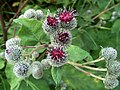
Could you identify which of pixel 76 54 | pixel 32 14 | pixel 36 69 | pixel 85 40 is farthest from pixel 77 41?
pixel 36 69

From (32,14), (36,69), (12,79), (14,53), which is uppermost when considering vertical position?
(32,14)

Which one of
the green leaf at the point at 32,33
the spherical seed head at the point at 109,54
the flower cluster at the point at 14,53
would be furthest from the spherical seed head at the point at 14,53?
the spherical seed head at the point at 109,54

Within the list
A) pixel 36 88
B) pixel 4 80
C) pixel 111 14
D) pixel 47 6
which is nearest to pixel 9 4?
pixel 47 6

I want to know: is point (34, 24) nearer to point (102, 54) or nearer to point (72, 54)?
point (72, 54)

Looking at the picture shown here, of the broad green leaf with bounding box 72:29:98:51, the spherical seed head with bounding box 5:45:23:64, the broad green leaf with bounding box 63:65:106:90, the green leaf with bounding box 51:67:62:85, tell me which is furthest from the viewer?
the broad green leaf with bounding box 72:29:98:51

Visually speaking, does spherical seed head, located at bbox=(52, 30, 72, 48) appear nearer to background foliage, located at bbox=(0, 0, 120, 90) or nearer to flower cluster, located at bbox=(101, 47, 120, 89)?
background foliage, located at bbox=(0, 0, 120, 90)

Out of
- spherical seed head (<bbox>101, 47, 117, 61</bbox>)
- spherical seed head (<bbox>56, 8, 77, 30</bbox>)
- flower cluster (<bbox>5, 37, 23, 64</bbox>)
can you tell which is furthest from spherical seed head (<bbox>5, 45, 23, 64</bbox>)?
spherical seed head (<bbox>101, 47, 117, 61</bbox>)

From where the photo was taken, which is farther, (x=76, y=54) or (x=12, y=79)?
(x=12, y=79)

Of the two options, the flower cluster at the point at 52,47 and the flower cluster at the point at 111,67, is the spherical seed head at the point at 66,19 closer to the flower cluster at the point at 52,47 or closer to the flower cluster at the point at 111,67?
the flower cluster at the point at 52,47

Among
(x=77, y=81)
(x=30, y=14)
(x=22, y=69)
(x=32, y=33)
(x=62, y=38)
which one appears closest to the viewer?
(x=62, y=38)

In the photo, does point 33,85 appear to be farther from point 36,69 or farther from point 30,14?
point 30,14
